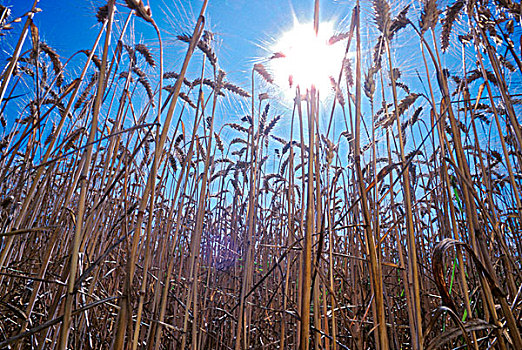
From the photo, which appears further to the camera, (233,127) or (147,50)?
(233,127)

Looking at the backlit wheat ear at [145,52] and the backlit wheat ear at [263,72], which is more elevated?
the backlit wheat ear at [263,72]

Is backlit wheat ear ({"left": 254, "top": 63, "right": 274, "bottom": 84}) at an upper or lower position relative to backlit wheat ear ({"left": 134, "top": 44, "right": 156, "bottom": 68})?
upper

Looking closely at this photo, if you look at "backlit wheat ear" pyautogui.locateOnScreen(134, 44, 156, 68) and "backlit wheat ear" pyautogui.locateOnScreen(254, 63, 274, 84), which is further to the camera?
"backlit wheat ear" pyautogui.locateOnScreen(254, 63, 274, 84)

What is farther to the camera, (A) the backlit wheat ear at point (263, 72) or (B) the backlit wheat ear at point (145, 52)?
(A) the backlit wheat ear at point (263, 72)

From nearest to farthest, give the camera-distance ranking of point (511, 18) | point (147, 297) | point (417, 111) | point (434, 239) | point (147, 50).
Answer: point (511, 18) < point (147, 50) < point (417, 111) < point (147, 297) < point (434, 239)

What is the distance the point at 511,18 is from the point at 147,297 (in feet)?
8.52

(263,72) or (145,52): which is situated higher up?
(263,72)

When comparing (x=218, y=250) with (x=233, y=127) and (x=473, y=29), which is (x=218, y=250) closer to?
(x=233, y=127)

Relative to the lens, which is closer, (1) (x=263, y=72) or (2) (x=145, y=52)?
(2) (x=145, y=52)

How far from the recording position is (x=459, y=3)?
1514 millimetres

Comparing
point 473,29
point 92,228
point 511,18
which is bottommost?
point 92,228

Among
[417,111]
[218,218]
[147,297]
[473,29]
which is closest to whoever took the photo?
[473,29]

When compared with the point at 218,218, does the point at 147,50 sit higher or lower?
higher

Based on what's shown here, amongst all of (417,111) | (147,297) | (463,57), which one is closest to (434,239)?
(417,111)
